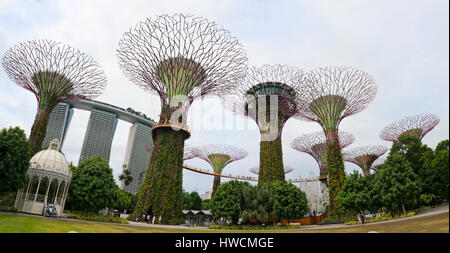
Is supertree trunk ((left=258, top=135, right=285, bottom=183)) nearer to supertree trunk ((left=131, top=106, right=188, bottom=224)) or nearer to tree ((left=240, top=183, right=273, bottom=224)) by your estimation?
tree ((left=240, top=183, right=273, bottom=224))

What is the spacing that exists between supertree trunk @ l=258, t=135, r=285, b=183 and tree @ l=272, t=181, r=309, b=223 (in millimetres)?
5385

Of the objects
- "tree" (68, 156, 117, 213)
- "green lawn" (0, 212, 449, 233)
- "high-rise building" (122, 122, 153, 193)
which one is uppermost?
"high-rise building" (122, 122, 153, 193)

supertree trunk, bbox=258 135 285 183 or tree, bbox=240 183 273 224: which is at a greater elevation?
supertree trunk, bbox=258 135 285 183

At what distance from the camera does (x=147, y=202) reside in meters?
24.9

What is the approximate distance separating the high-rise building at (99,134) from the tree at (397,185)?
4224 inches

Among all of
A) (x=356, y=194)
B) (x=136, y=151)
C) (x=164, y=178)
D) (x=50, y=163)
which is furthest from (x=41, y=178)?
(x=136, y=151)

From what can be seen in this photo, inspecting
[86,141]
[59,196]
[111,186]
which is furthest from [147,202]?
[86,141]

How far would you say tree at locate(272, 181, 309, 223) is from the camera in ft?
84.8

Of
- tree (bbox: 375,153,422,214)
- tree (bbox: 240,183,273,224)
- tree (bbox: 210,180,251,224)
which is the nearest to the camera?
tree (bbox: 375,153,422,214)

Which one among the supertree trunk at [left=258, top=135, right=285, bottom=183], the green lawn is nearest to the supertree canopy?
the supertree trunk at [left=258, top=135, right=285, bottom=183]

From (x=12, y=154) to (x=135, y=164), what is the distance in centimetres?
10387
